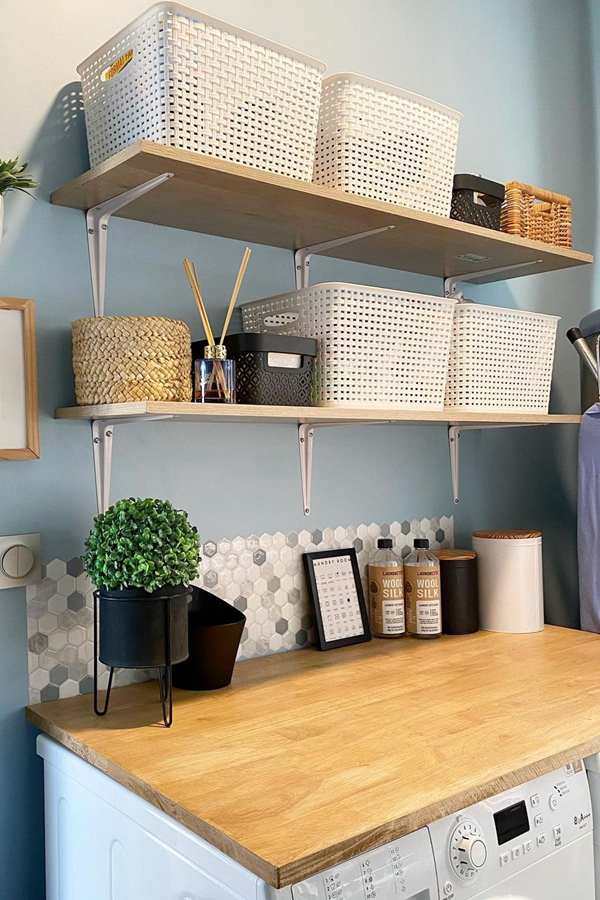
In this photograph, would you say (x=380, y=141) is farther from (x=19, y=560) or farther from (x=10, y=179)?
(x=19, y=560)

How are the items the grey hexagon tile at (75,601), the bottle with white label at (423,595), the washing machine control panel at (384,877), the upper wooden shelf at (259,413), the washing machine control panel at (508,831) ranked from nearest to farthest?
1. the washing machine control panel at (384,877)
2. the washing machine control panel at (508,831)
3. the upper wooden shelf at (259,413)
4. the grey hexagon tile at (75,601)
5. the bottle with white label at (423,595)

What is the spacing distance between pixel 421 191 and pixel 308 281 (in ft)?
1.18

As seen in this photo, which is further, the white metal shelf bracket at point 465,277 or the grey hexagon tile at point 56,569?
the white metal shelf bracket at point 465,277

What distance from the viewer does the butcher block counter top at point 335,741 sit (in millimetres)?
1073

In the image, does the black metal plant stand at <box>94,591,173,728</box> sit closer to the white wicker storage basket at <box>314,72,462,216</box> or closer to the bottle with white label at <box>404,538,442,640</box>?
the bottle with white label at <box>404,538,442,640</box>

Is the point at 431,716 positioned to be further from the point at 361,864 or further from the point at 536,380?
the point at 536,380

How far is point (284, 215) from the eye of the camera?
1690 mm

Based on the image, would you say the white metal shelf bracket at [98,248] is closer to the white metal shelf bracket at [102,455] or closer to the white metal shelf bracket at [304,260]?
the white metal shelf bracket at [102,455]

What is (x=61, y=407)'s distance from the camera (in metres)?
1.60

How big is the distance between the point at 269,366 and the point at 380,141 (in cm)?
53

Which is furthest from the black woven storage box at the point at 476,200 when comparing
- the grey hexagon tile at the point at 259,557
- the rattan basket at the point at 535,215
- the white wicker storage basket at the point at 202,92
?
the grey hexagon tile at the point at 259,557

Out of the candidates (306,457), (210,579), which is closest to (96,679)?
(210,579)

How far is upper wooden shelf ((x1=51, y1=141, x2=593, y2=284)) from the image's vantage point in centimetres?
142

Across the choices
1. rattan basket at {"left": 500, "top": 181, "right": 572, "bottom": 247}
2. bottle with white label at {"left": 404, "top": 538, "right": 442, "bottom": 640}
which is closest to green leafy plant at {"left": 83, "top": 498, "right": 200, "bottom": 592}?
bottle with white label at {"left": 404, "top": 538, "right": 442, "bottom": 640}
